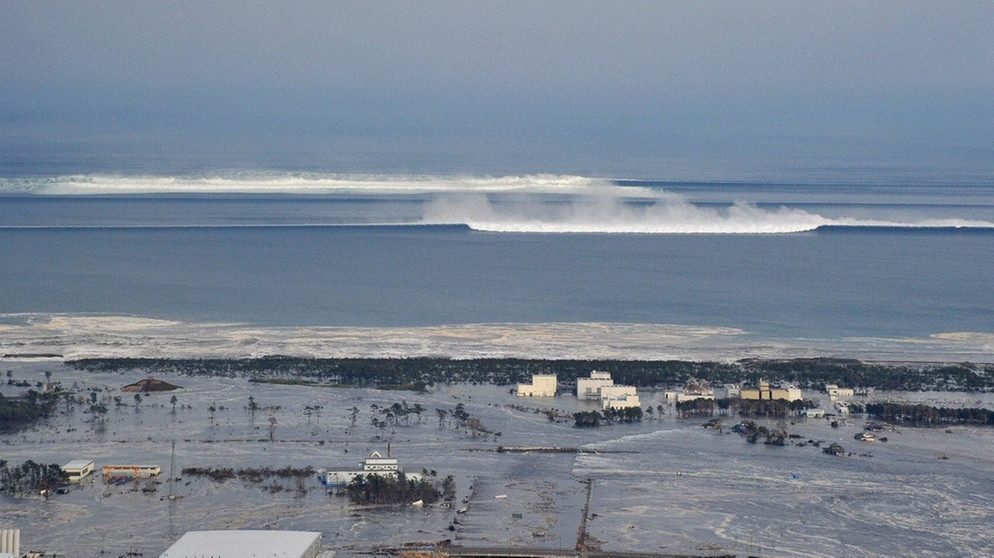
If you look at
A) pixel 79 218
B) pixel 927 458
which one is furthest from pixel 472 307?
pixel 79 218

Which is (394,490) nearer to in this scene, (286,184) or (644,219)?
(644,219)

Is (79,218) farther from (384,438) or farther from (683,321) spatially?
(384,438)

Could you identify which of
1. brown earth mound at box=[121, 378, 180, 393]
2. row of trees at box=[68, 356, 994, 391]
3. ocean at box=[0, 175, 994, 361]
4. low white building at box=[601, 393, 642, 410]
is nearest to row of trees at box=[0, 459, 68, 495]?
brown earth mound at box=[121, 378, 180, 393]

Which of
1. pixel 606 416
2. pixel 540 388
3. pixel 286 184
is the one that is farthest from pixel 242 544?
pixel 286 184

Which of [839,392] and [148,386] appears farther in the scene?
[839,392]

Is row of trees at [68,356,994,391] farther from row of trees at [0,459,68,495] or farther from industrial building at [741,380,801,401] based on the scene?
row of trees at [0,459,68,495]

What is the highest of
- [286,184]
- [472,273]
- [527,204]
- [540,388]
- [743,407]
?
[286,184]

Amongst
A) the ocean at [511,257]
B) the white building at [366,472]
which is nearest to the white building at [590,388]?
the ocean at [511,257]
